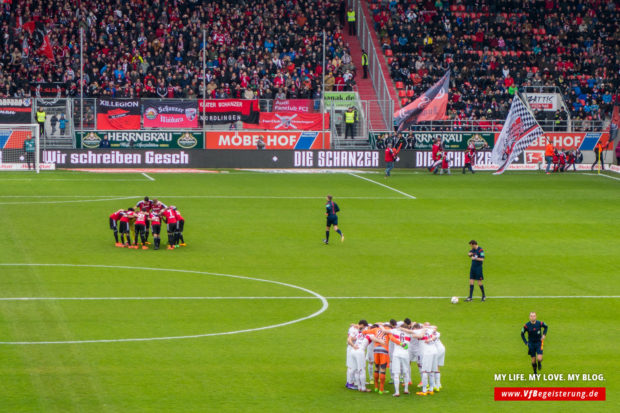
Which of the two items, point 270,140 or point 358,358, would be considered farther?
point 270,140

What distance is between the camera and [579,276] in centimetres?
3272

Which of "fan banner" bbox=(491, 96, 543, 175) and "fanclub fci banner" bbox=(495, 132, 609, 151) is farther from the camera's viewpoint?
"fanclub fci banner" bbox=(495, 132, 609, 151)

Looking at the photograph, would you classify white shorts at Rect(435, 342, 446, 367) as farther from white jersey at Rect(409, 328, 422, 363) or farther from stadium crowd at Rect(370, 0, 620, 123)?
stadium crowd at Rect(370, 0, 620, 123)

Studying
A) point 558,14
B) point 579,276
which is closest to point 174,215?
point 579,276

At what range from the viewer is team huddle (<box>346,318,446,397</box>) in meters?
19.5

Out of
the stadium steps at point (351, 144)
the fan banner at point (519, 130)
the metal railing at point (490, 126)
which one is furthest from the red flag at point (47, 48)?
the fan banner at point (519, 130)

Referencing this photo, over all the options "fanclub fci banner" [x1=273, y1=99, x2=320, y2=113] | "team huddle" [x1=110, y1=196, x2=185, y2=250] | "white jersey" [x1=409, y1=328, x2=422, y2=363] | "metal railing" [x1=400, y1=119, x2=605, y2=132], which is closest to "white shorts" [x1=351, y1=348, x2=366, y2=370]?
"white jersey" [x1=409, y1=328, x2=422, y2=363]

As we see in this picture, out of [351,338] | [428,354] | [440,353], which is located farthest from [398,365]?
[351,338]

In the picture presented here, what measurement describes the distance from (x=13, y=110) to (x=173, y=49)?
1224 centimetres

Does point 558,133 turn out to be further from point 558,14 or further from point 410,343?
point 410,343

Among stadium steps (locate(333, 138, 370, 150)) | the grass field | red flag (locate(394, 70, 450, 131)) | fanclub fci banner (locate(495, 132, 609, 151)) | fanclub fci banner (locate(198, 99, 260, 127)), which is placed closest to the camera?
the grass field

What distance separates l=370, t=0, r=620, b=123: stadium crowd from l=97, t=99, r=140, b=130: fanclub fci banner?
63.6ft

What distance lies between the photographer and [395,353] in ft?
63.9

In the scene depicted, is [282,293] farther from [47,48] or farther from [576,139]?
[576,139]
